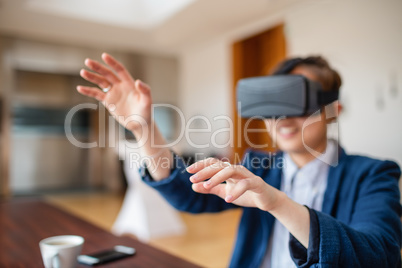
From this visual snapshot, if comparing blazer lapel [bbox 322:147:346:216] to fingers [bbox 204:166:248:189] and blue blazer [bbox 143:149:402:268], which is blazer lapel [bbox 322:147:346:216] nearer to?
blue blazer [bbox 143:149:402:268]

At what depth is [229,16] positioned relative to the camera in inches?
161

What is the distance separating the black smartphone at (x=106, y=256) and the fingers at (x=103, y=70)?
16.1 inches

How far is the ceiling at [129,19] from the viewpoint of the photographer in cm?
387

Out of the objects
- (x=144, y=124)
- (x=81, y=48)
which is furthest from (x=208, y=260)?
(x=81, y=48)

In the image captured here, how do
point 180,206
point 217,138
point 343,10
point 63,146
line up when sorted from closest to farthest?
point 180,206 < point 343,10 < point 217,138 < point 63,146

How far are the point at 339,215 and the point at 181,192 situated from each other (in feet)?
1.28

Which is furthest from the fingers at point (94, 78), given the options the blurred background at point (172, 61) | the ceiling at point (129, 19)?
the ceiling at point (129, 19)

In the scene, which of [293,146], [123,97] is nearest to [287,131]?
[293,146]

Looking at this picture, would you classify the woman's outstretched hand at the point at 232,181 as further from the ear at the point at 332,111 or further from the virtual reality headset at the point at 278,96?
the ear at the point at 332,111

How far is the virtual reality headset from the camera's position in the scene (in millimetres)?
675

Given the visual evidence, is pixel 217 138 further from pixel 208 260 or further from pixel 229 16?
pixel 208 260

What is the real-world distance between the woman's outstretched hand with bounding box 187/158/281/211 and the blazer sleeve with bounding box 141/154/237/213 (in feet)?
1.06

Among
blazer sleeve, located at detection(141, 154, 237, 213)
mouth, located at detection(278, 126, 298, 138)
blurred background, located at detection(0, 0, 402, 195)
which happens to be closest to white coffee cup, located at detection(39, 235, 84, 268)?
blazer sleeve, located at detection(141, 154, 237, 213)

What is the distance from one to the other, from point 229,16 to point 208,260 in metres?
2.95
